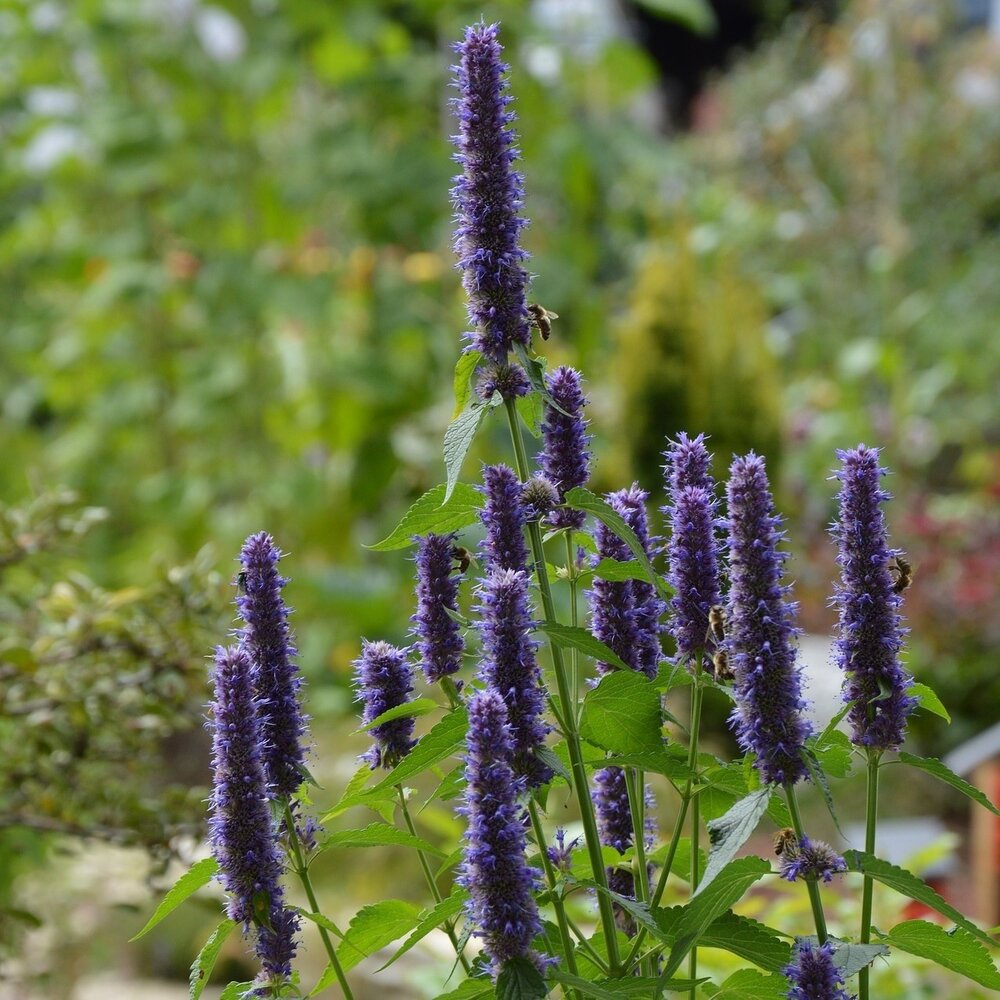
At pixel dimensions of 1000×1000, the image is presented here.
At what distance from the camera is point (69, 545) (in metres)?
2.44

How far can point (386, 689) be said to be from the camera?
122 centimetres

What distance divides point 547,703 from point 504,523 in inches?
6.9

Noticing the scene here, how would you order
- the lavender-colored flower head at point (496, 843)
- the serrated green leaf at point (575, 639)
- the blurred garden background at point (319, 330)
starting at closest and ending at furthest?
the lavender-colored flower head at point (496, 843), the serrated green leaf at point (575, 639), the blurred garden background at point (319, 330)

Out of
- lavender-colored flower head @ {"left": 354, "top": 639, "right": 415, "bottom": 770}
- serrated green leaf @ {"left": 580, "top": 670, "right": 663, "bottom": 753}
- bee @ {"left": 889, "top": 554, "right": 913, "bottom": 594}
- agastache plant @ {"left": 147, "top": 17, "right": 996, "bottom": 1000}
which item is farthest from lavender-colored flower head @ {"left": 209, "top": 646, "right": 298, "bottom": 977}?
bee @ {"left": 889, "top": 554, "right": 913, "bottom": 594}

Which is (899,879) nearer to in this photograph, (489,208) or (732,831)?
(732,831)

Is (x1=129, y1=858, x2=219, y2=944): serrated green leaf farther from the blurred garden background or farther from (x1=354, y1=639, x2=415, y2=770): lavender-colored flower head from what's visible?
the blurred garden background

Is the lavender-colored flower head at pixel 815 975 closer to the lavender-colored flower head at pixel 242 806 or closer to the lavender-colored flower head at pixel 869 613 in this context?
the lavender-colored flower head at pixel 869 613

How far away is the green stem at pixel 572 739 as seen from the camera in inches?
43.9

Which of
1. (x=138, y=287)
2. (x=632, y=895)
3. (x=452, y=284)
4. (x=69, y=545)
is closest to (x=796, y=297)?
(x=452, y=284)

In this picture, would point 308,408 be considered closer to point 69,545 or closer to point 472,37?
point 69,545

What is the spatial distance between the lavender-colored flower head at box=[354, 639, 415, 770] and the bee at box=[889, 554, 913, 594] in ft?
1.38

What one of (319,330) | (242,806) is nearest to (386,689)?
(242,806)

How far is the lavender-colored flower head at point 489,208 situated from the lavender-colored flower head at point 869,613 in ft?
0.94

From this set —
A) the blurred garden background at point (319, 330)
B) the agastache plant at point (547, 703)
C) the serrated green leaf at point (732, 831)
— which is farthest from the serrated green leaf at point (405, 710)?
the blurred garden background at point (319, 330)
